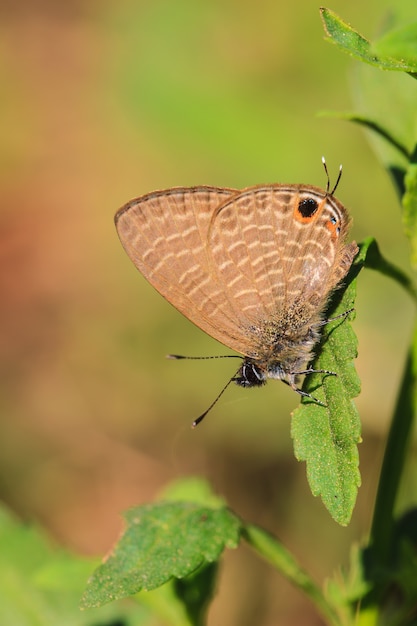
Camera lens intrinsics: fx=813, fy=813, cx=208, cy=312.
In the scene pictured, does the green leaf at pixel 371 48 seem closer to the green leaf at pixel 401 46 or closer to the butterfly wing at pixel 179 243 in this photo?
the green leaf at pixel 401 46

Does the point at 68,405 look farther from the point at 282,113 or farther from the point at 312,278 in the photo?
the point at 312,278

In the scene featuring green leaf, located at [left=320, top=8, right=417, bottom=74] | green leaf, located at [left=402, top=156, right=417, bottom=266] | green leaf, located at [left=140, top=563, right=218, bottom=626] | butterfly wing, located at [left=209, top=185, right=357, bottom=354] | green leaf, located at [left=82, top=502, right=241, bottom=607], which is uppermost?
green leaf, located at [left=320, top=8, right=417, bottom=74]

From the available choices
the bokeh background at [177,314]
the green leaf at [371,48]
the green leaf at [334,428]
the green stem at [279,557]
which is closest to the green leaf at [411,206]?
the green leaf at [334,428]

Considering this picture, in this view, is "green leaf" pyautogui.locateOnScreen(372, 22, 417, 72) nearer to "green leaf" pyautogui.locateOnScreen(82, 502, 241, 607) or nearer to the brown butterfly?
the brown butterfly

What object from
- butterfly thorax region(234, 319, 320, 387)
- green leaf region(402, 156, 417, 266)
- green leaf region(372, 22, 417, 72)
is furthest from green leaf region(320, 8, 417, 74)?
butterfly thorax region(234, 319, 320, 387)

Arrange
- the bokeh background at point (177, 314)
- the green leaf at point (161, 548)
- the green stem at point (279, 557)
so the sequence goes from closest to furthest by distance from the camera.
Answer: the green leaf at point (161, 548)
the green stem at point (279, 557)
the bokeh background at point (177, 314)
